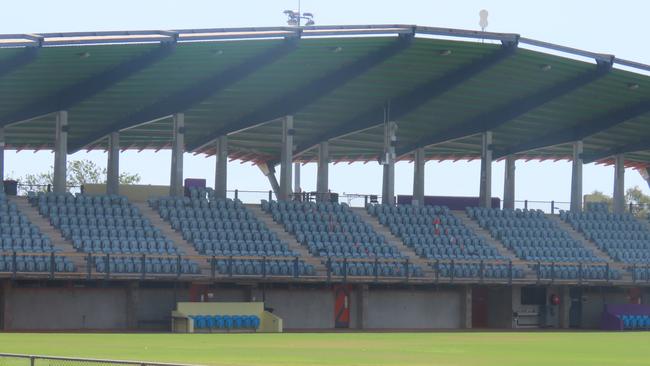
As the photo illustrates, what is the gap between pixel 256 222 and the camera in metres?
Answer: 57.8

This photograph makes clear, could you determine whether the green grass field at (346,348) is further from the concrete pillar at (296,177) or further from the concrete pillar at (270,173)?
the concrete pillar at (296,177)

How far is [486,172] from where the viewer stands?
67188 millimetres

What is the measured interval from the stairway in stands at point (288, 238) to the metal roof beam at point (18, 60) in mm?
12683

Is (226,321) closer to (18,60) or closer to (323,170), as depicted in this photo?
(18,60)

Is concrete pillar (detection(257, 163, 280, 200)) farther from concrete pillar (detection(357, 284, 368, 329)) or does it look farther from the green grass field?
the green grass field

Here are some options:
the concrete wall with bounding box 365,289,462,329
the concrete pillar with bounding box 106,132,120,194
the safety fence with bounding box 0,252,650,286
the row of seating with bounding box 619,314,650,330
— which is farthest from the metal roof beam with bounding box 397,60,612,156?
the concrete pillar with bounding box 106,132,120,194

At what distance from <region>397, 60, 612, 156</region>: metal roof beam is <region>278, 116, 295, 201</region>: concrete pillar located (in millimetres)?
8411

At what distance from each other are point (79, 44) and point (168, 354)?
17.2 meters

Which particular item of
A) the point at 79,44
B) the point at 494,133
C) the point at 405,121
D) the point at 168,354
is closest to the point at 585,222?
the point at 494,133

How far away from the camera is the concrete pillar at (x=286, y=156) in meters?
61.0

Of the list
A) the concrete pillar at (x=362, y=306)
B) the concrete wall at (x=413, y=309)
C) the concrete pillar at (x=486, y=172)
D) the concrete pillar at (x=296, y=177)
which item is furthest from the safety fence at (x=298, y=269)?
the concrete pillar at (x=296, y=177)

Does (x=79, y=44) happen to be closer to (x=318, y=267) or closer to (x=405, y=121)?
(x=318, y=267)

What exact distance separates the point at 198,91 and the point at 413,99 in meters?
9.59

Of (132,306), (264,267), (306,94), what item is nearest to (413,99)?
(306,94)
